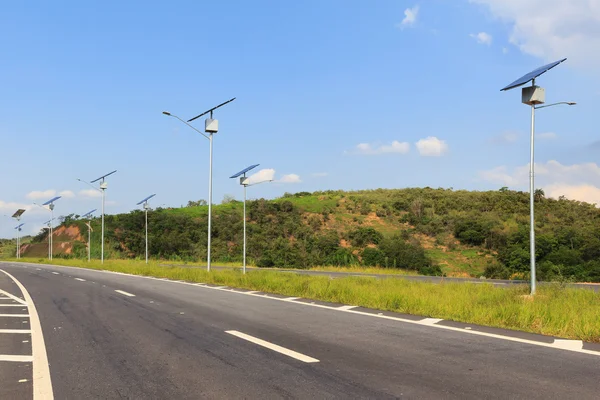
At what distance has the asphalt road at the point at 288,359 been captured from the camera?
5246mm

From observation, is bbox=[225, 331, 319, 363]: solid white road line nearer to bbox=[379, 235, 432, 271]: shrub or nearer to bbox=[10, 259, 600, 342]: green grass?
bbox=[10, 259, 600, 342]: green grass

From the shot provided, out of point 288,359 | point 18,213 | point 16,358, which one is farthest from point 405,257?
point 18,213

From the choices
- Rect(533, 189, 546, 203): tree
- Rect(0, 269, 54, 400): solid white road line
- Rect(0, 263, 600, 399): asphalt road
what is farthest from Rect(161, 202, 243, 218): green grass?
Rect(0, 269, 54, 400): solid white road line

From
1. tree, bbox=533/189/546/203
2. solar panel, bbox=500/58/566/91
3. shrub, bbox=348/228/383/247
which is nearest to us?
solar panel, bbox=500/58/566/91

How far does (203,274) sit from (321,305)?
11.5m

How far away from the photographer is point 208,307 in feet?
41.0

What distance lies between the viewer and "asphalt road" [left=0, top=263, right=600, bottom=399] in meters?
5.25

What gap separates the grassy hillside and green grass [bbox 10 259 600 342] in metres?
24.5

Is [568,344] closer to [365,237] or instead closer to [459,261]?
[459,261]

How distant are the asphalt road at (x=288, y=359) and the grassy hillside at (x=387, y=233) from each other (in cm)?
3044

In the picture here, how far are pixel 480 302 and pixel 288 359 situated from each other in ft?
22.8

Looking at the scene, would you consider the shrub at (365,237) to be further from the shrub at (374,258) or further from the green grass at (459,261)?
the shrub at (374,258)

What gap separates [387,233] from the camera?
63.6 metres

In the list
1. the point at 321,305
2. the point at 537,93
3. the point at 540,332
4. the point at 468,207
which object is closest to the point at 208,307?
the point at 321,305
